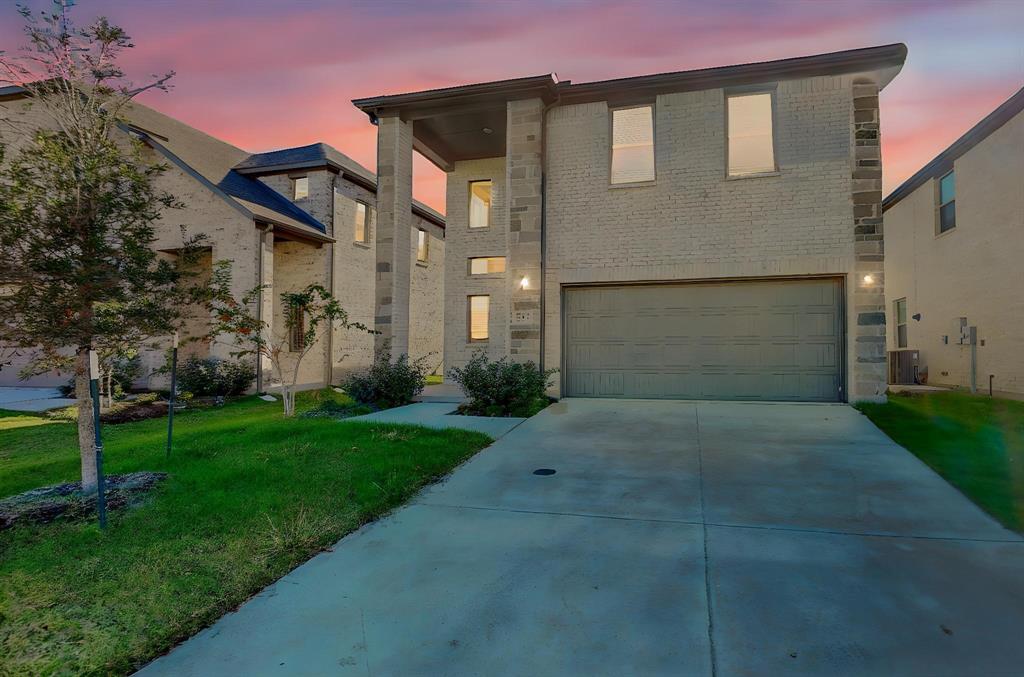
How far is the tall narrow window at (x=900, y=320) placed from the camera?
17203 mm

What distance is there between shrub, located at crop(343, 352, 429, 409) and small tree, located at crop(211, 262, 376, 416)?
920mm

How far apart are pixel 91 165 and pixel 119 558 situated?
312cm

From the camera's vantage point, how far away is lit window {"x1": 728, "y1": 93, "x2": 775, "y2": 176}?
10.1 meters

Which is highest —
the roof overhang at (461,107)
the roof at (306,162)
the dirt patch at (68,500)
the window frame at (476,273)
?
the roof at (306,162)

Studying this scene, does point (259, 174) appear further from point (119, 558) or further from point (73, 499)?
point (119, 558)

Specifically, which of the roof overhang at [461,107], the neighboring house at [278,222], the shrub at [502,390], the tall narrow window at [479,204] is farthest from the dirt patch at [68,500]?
the tall narrow window at [479,204]

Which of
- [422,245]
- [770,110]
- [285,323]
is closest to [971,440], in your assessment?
[770,110]

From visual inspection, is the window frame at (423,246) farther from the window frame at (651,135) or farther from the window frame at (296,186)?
the window frame at (651,135)

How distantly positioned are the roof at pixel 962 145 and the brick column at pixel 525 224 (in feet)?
33.3

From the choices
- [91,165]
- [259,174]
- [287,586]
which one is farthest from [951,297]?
[259,174]

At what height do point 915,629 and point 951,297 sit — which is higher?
point 951,297

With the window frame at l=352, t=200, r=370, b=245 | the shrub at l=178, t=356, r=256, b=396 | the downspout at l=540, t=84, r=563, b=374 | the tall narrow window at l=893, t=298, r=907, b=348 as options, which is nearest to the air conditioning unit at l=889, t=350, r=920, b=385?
the tall narrow window at l=893, t=298, r=907, b=348

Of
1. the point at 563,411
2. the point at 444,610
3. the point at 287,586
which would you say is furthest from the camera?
the point at 563,411

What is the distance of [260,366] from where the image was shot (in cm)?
1412
